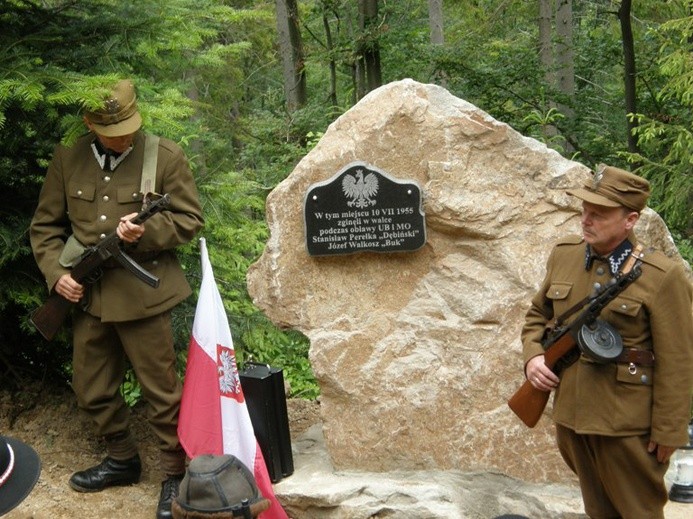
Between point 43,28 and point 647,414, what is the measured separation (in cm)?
401

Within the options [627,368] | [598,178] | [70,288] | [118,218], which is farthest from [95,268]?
[627,368]

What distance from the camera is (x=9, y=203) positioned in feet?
18.1

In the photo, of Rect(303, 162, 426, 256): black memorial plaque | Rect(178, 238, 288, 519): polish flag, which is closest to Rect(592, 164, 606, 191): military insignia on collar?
Rect(303, 162, 426, 256): black memorial plaque

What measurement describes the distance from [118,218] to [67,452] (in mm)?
1692

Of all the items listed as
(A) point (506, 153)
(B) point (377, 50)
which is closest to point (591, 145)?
(B) point (377, 50)

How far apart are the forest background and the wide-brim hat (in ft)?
8.71

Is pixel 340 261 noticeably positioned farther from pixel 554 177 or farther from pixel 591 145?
pixel 591 145

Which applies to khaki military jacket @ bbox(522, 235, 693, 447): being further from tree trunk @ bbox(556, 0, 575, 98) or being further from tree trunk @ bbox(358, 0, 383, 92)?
tree trunk @ bbox(358, 0, 383, 92)

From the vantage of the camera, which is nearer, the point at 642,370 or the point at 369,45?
the point at 642,370

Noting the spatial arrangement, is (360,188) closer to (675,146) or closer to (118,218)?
(118,218)

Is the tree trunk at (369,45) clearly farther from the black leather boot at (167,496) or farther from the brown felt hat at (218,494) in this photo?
the brown felt hat at (218,494)

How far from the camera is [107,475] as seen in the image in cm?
525

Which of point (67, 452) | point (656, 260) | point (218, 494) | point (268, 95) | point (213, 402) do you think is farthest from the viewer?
point (268, 95)

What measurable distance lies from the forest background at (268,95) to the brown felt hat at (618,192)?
8.20ft
